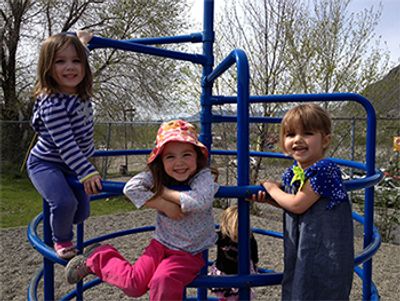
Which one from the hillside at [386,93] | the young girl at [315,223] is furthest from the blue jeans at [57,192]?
the hillside at [386,93]

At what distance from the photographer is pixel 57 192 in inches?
61.4

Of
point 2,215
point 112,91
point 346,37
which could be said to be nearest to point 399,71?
point 346,37

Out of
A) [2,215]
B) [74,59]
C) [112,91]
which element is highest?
[112,91]

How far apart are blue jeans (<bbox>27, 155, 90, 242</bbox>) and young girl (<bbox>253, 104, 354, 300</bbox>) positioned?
0.71m

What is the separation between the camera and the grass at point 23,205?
705 cm

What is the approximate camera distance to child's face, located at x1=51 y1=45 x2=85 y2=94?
1.68 meters

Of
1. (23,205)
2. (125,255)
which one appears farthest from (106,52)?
(125,255)

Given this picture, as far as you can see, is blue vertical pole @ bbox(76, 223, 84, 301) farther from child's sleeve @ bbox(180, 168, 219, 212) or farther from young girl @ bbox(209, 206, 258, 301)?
Result: child's sleeve @ bbox(180, 168, 219, 212)

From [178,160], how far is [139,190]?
168 millimetres

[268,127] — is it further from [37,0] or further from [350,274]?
[37,0]

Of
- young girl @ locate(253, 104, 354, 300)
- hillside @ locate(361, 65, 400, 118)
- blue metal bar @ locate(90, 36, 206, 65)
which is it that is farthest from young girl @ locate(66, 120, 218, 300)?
A: hillside @ locate(361, 65, 400, 118)

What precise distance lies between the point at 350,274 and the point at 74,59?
4.18 ft

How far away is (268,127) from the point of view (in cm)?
774

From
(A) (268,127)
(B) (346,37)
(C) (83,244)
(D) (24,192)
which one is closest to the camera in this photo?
(C) (83,244)
